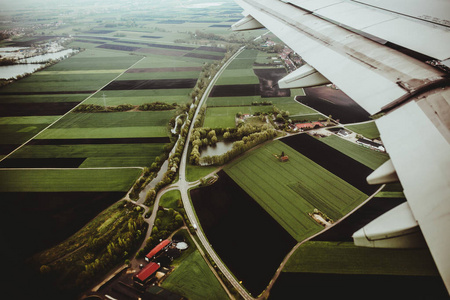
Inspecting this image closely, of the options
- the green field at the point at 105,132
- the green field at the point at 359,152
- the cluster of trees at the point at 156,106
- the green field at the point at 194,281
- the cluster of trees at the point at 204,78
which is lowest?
the green field at the point at 194,281

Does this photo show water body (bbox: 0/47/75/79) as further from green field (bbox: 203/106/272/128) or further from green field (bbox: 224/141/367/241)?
green field (bbox: 224/141/367/241)

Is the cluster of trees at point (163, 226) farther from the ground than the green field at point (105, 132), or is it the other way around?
the green field at point (105, 132)

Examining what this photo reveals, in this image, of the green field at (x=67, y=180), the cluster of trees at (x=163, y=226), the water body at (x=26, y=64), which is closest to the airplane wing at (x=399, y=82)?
the cluster of trees at (x=163, y=226)

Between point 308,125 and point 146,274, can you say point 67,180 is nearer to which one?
point 146,274

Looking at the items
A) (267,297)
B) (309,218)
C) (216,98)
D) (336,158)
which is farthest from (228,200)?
(216,98)

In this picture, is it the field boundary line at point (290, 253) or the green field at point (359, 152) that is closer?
the field boundary line at point (290, 253)

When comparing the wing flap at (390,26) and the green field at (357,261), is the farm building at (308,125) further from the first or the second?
the wing flap at (390,26)

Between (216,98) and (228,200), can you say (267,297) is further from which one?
(216,98)
